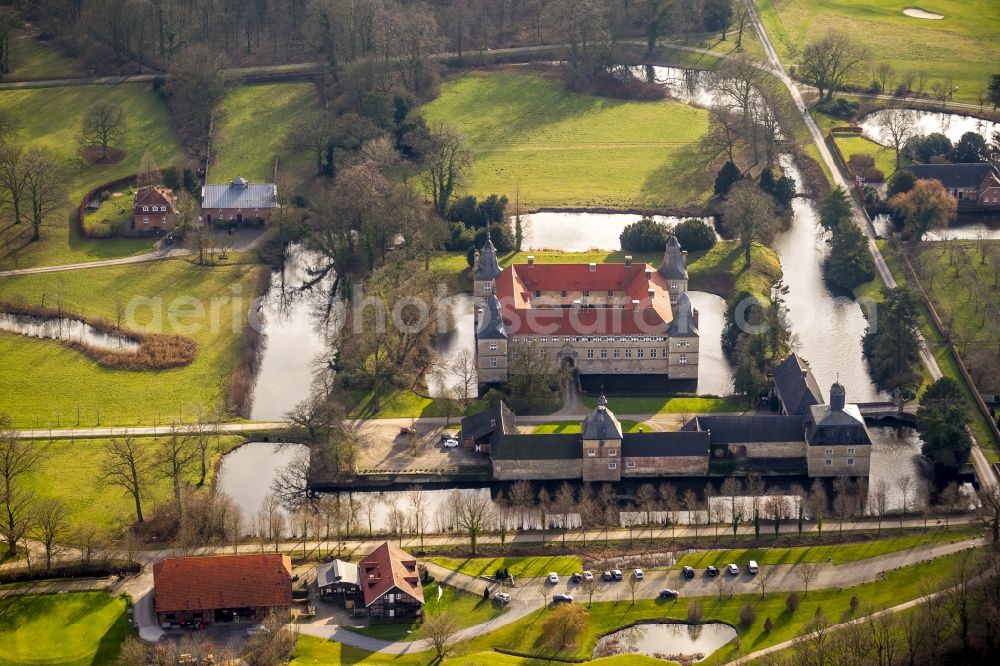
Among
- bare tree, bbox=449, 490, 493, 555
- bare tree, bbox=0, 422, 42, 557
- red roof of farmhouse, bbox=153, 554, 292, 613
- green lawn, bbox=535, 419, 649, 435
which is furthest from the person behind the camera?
green lawn, bbox=535, 419, 649, 435

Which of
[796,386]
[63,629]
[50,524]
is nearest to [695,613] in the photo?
[796,386]

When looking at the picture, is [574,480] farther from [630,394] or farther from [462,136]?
[462,136]

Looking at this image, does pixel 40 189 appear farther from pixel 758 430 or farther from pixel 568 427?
pixel 758 430

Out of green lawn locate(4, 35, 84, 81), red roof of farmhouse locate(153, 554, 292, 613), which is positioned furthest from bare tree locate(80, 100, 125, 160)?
red roof of farmhouse locate(153, 554, 292, 613)

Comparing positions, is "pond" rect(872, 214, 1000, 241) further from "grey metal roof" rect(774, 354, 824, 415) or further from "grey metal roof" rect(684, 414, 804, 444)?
"grey metal roof" rect(684, 414, 804, 444)

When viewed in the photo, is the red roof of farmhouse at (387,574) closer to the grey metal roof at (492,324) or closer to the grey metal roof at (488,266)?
the grey metal roof at (492,324)

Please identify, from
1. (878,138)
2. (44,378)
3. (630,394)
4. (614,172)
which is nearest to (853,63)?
(878,138)

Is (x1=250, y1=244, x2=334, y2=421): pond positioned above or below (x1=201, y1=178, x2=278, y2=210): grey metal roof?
below

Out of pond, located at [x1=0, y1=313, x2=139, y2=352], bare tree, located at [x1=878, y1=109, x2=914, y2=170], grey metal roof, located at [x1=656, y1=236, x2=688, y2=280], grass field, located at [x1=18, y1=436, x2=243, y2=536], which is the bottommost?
grass field, located at [x1=18, y1=436, x2=243, y2=536]
